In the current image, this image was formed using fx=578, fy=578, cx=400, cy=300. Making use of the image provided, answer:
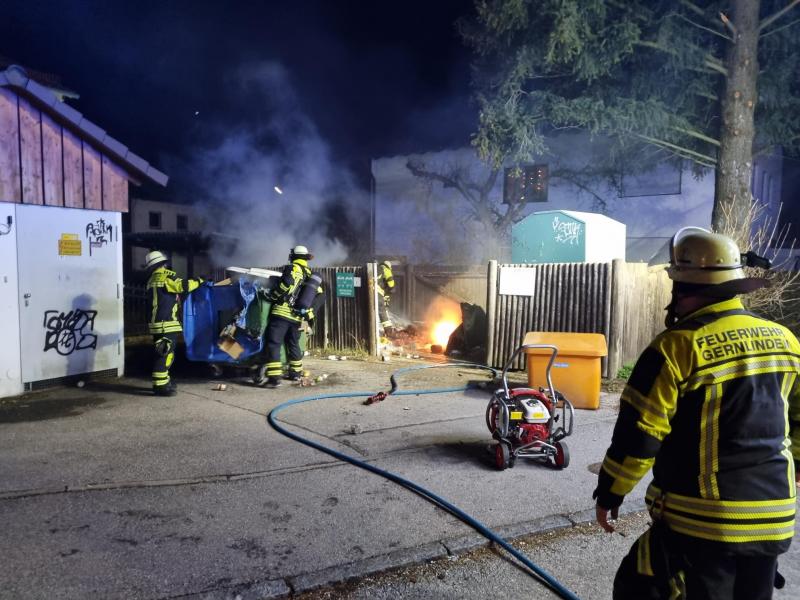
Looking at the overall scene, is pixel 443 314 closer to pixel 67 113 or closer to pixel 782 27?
pixel 782 27

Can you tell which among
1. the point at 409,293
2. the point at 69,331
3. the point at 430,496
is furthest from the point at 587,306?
the point at 69,331

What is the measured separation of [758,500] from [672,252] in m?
0.99

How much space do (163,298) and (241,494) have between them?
4.21 m

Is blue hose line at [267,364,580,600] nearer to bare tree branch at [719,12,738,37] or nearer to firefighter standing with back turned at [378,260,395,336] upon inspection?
firefighter standing with back turned at [378,260,395,336]

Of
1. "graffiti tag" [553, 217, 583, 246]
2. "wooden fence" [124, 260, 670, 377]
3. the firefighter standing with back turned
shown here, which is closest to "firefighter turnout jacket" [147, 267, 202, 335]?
"wooden fence" [124, 260, 670, 377]

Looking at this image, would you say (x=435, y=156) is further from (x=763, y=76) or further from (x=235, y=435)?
(x=235, y=435)

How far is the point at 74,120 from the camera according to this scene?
807cm

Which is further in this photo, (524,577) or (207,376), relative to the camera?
(207,376)

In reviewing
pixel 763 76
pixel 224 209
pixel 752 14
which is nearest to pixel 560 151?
pixel 763 76

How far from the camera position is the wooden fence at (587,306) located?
8867 mm

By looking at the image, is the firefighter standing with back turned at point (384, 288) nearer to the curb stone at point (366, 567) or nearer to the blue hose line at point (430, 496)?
the blue hose line at point (430, 496)

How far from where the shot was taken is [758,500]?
80.0 inches

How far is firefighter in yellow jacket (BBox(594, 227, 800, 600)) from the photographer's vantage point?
2.02 metres

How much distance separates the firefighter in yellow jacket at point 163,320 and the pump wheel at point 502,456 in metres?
4.83
